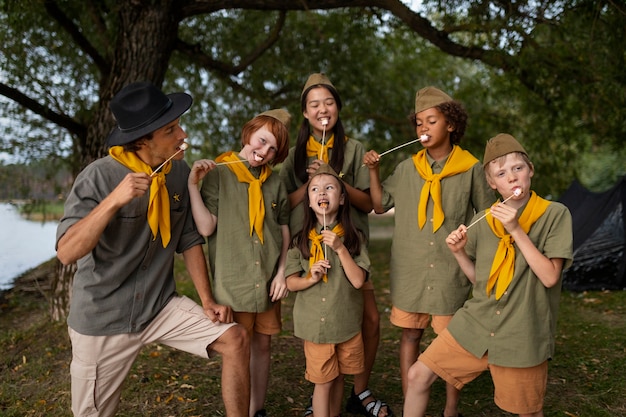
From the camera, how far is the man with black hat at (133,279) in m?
3.20

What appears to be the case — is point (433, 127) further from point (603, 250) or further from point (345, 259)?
point (603, 250)

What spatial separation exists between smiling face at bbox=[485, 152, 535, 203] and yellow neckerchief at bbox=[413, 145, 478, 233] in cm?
44

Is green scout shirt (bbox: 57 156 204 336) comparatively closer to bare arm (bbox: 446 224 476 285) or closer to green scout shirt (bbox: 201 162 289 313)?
green scout shirt (bbox: 201 162 289 313)

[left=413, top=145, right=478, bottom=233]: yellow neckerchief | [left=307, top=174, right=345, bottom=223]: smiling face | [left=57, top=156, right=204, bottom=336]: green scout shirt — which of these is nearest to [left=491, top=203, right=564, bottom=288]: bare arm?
[left=413, top=145, right=478, bottom=233]: yellow neckerchief

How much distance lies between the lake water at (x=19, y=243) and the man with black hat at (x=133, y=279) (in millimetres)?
4205

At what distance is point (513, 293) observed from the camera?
311 cm

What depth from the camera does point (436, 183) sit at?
11.9 ft

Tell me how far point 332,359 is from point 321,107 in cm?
151

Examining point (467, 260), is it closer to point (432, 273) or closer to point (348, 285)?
point (432, 273)

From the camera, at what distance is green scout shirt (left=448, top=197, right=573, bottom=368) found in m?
3.05

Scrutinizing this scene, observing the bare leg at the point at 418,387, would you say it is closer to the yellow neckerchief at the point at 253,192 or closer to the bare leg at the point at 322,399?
the bare leg at the point at 322,399

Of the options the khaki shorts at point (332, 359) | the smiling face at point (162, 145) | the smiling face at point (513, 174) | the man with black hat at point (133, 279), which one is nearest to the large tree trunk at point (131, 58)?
the man with black hat at point (133, 279)

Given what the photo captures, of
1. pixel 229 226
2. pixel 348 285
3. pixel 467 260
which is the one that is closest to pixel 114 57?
pixel 229 226

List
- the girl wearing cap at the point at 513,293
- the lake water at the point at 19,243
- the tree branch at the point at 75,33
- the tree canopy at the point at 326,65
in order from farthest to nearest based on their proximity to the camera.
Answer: the lake water at the point at 19,243, the tree branch at the point at 75,33, the tree canopy at the point at 326,65, the girl wearing cap at the point at 513,293
